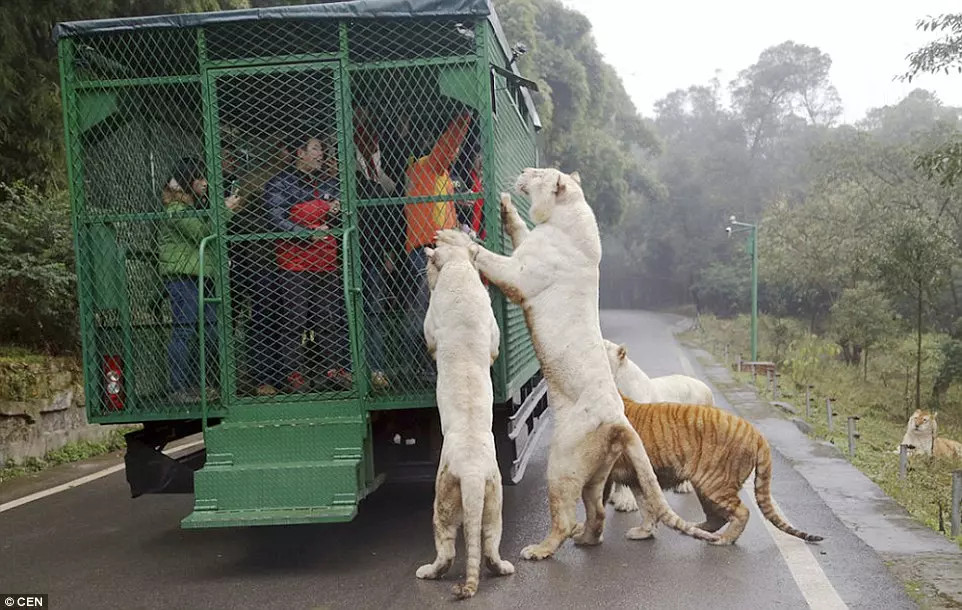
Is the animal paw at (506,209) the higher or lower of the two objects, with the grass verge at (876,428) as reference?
higher

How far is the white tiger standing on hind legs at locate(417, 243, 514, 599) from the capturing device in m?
5.12

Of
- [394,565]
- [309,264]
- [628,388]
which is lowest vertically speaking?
[394,565]

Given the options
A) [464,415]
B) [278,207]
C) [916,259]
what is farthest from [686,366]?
[464,415]

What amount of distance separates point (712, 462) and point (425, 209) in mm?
2391

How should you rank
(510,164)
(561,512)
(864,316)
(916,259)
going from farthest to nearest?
1. (864,316)
2. (916,259)
3. (510,164)
4. (561,512)

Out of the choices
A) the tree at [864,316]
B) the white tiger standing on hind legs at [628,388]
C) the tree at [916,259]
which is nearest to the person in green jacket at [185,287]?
the white tiger standing on hind legs at [628,388]

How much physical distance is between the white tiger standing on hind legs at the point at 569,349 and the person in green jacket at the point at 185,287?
1714 millimetres

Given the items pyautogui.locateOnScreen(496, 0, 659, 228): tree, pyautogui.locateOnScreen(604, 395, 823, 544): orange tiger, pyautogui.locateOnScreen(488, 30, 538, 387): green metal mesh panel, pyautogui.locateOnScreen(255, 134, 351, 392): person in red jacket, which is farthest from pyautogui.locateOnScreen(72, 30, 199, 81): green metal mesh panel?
pyautogui.locateOnScreen(496, 0, 659, 228): tree

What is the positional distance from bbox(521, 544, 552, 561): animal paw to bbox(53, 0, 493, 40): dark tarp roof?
3.19m

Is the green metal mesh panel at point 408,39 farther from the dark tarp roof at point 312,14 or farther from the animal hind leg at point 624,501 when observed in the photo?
the animal hind leg at point 624,501

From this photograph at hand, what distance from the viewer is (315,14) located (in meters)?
5.79

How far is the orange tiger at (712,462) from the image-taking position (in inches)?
228

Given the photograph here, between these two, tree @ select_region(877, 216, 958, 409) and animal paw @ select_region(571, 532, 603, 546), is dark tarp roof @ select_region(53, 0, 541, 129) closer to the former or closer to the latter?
animal paw @ select_region(571, 532, 603, 546)

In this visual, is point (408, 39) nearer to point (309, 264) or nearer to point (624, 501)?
point (309, 264)
